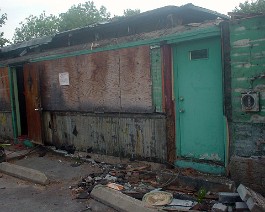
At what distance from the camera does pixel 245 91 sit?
490 cm

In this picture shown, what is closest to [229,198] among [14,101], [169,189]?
[169,189]

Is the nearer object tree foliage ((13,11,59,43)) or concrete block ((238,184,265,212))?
concrete block ((238,184,265,212))

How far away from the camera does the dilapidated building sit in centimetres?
499

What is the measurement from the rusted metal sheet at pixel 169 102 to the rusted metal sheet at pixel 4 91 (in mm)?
6981

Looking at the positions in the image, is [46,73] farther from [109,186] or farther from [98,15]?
[98,15]

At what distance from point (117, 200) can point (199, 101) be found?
2520mm

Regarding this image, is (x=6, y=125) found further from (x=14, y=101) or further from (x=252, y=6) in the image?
(x=252, y=6)

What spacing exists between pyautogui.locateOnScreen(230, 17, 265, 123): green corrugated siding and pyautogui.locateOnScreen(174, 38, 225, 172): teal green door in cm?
42

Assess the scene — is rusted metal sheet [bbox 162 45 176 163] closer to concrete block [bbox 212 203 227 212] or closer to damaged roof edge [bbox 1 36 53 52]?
concrete block [bbox 212 203 227 212]

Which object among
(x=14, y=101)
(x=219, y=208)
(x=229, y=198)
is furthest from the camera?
(x=14, y=101)

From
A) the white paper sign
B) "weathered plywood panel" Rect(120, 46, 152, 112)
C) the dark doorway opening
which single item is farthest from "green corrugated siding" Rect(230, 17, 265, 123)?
the dark doorway opening

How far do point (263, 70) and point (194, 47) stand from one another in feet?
4.92

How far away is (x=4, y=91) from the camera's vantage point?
1090cm

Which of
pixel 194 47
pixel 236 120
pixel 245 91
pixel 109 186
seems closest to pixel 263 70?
pixel 245 91
